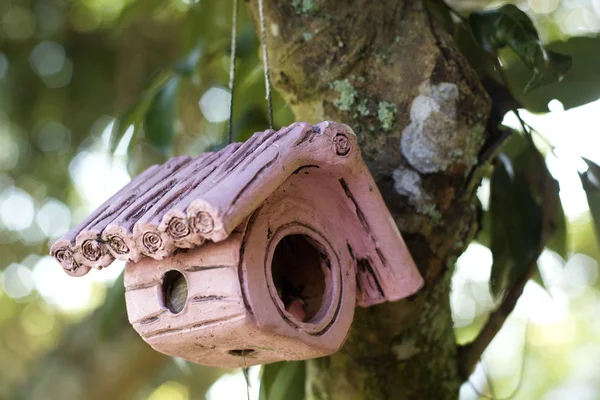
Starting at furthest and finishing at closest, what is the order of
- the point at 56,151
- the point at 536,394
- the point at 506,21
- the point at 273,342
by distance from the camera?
the point at 536,394, the point at 56,151, the point at 506,21, the point at 273,342

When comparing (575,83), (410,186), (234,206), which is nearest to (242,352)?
(234,206)

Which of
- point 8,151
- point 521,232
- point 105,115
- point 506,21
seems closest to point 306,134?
point 506,21

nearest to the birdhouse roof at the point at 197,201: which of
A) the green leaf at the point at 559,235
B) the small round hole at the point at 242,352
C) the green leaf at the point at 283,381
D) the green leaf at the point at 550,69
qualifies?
the small round hole at the point at 242,352

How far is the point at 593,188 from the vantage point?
1.11 meters

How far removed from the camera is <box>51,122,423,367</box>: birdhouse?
706mm

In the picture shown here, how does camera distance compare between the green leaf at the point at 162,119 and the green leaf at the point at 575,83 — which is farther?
the green leaf at the point at 162,119

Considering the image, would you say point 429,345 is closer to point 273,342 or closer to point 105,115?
point 273,342

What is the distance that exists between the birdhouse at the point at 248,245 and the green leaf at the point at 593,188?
37cm

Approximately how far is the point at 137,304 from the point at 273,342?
0.16 meters

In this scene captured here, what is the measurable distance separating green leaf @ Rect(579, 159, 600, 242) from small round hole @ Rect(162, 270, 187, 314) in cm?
65

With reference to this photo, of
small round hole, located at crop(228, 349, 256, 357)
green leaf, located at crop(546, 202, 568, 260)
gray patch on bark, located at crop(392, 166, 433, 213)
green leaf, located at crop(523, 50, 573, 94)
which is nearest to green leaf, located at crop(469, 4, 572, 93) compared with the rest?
green leaf, located at crop(523, 50, 573, 94)

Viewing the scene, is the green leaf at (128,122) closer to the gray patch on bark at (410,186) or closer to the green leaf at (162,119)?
the green leaf at (162,119)

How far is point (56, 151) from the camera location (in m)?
2.30

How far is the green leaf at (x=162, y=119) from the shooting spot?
3.95ft
